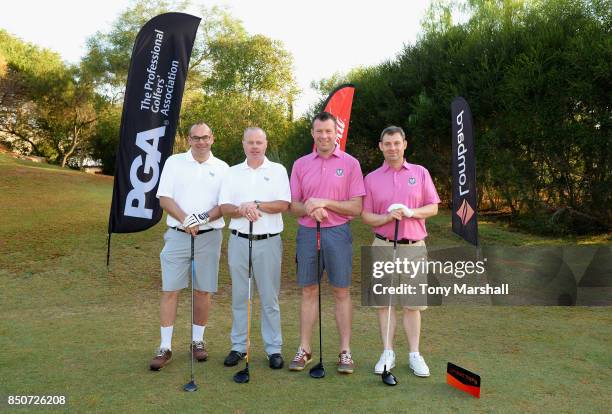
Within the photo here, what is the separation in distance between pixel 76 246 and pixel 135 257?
135 centimetres

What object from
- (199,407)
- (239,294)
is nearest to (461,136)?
(239,294)

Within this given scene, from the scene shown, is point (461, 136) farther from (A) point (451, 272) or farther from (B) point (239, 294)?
(B) point (239, 294)

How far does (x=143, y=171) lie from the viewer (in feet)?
18.5

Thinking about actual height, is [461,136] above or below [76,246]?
above

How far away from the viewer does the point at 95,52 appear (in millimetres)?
35469

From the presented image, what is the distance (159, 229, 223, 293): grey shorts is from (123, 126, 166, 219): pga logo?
1.45m

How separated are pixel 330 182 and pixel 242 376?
151 cm

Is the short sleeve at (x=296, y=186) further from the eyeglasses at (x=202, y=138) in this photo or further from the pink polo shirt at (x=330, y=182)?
the eyeglasses at (x=202, y=138)

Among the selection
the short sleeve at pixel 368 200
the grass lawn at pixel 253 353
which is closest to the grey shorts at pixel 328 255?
the short sleeve at pixel 368 200

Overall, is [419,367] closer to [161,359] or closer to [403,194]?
[403,194]

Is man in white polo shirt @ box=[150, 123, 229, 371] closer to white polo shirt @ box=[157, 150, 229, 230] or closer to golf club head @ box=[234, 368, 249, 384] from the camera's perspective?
white polo shirt @ box=[157, 150, 229, 230]

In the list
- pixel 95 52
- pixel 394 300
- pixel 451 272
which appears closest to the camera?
pixel 394 300

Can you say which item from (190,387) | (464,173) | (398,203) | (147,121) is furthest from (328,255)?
(464,173)

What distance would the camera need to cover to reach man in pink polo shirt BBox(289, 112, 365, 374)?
4.02 metres
